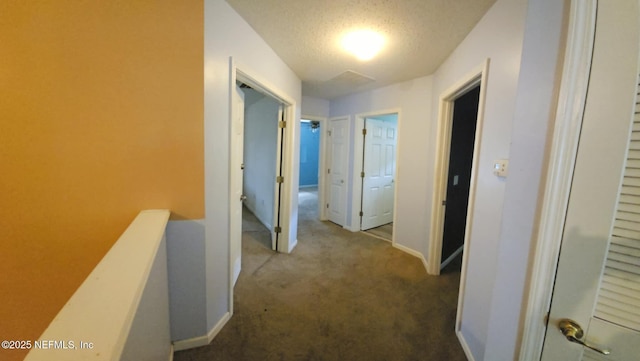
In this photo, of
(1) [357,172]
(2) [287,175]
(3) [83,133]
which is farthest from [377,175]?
(3) [83,133]

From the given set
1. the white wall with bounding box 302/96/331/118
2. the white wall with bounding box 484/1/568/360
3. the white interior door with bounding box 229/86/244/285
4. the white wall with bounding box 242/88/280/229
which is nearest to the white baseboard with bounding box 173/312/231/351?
the white interior door with bounding box 229/86/244/285

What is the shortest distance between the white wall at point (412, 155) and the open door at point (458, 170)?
24 cm

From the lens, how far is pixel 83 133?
126 cm

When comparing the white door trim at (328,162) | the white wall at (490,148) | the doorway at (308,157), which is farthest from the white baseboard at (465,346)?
the doorway at (308,157)

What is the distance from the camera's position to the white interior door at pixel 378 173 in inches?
146

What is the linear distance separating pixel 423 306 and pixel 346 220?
2007mm

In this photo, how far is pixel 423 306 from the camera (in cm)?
196

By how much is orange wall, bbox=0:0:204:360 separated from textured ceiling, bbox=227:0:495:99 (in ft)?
1.98

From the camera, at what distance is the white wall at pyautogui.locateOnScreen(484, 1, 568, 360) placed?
2.42ft

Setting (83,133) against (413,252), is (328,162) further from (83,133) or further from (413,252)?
(83,133)

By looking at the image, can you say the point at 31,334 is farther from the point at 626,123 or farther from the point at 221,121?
the point at 626,123

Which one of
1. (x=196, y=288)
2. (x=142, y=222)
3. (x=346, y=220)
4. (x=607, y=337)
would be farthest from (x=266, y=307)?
(x=346, y=220)

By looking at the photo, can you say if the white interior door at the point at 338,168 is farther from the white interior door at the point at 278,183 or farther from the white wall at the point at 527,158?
the white wall at the point at 527,158

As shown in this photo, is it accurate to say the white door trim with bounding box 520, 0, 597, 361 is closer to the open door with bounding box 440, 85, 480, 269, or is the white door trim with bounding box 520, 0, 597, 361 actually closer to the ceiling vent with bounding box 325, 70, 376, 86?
the open door with bounding box 440, 85, 480, 269
